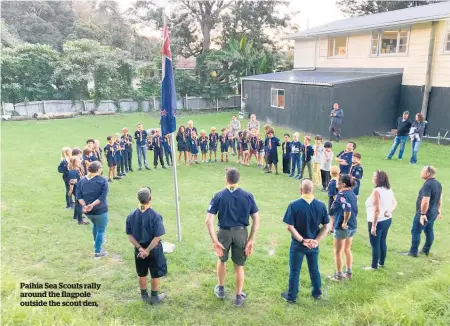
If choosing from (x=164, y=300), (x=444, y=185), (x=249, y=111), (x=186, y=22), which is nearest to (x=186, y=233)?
(x=164, y=300)

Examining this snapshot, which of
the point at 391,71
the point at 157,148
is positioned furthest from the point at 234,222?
the point at 391,71

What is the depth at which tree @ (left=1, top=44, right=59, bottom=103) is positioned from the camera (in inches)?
961

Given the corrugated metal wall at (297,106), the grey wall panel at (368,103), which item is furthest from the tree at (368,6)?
the grey wall panel at (368,103)

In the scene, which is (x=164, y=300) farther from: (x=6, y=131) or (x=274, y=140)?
(x=6, y=131)

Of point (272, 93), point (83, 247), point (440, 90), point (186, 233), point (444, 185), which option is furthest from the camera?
point (272, 93)

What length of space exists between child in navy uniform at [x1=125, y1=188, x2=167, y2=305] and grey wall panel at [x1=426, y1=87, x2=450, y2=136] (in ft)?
52.4

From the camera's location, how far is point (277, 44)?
3403 centimetres

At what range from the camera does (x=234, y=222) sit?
16.1 ft

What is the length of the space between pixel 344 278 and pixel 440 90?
47.0 feet

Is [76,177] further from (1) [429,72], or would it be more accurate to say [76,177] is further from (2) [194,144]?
(1) [429,72]

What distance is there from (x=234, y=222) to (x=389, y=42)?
17.6m

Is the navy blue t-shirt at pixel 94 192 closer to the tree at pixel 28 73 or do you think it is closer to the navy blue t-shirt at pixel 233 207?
the navy blue t-shirt at pixel 233 207

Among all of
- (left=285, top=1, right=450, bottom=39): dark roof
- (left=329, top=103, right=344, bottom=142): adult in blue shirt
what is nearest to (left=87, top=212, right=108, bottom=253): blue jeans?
(left=329, top=103, right=344, bottom=142): adult in blue shirt

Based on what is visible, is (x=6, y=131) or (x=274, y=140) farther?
(x=6, y=131)
